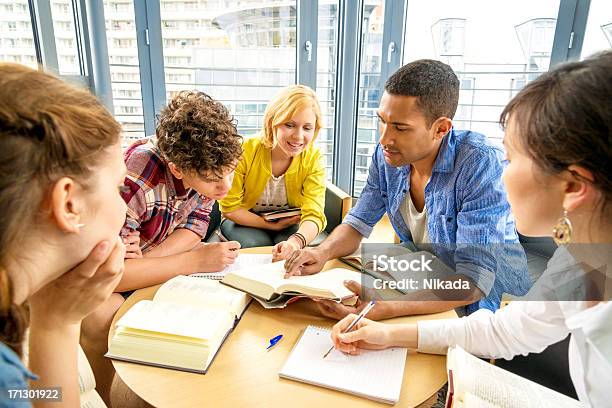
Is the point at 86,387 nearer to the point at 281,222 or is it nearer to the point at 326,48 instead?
the point at 281,222

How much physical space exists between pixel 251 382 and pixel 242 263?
20.9 inches

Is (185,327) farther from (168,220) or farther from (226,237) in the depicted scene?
(226,237)

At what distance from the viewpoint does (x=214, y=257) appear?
48.3 inches

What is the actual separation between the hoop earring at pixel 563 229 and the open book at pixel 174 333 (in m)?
0.68

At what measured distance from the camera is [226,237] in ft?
6.63

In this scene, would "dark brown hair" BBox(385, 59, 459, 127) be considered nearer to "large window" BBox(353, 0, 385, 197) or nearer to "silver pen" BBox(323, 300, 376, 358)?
"silver pen" BBox(323, 300, 376, 358)

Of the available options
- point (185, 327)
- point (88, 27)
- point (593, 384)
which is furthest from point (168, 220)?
point (88, 27)

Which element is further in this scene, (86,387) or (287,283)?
(287,283)

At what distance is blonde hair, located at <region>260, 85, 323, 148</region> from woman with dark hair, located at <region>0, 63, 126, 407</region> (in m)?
1.37

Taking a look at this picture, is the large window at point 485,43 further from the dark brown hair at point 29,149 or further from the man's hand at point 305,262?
the dark brown hair at point 29,149

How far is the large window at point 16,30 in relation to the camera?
7.25ft

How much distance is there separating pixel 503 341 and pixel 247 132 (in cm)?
263

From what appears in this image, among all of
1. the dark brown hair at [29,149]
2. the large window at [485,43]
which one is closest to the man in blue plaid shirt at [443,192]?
the dark brown hair at [29,149]

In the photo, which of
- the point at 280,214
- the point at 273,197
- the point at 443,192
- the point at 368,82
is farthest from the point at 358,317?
the point at 368,82
